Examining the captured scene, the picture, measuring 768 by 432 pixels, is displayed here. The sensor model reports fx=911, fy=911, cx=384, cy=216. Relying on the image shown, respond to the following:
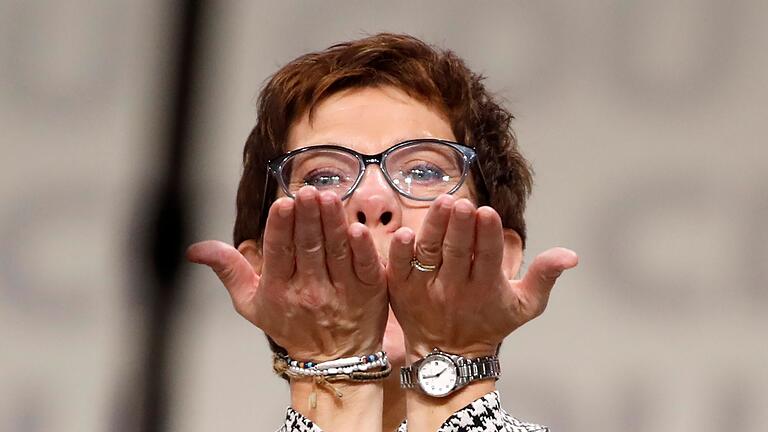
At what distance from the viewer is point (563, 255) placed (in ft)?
2.78

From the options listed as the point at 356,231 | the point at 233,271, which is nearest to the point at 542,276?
the point at 356,231

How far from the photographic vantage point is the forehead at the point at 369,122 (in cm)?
Result: 109

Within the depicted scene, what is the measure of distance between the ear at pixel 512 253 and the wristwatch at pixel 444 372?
0.93ft

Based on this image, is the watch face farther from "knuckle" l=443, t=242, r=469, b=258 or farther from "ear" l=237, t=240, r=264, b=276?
"ear" l=237, t=240, r=264, b=276

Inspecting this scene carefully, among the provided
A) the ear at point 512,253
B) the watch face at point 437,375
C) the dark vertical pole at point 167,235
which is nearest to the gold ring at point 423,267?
the watch face at point 437,375

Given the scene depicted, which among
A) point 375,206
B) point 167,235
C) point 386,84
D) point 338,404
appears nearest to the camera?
point 167,235

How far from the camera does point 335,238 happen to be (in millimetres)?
849

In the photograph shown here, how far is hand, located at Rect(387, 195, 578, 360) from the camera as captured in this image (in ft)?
2.75

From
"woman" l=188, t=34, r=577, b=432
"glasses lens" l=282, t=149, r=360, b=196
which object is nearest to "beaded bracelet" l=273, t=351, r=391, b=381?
"woman" l=188, t=34, r=577, b=432

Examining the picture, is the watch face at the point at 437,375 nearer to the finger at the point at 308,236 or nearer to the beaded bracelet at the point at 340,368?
the beaded bracelet at the point at 340,368

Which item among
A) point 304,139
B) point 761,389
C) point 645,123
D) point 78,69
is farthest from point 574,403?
point 78,69

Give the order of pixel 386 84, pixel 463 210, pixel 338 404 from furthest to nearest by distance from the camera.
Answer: pixel 386 84 < pixel 338 404 < pixel 463 210

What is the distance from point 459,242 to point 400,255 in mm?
65

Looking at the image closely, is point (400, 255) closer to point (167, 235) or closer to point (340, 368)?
point (340, 368)
